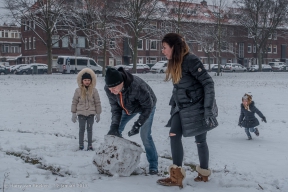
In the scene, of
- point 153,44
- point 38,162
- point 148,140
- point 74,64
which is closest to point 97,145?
point 38,162

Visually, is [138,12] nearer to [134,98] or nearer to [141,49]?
[141,49]

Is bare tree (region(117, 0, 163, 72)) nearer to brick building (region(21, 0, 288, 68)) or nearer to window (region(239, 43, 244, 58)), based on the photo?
brick building (region(21, 0, 288, 68))

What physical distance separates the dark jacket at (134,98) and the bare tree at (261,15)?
2061 inches

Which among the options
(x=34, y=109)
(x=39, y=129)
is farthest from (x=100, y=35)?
(x=39, y=129)

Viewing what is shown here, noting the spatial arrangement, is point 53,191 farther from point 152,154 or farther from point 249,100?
point 249,100

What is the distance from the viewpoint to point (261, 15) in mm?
58312

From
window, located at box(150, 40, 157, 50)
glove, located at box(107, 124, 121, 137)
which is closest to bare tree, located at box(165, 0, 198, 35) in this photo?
window, located at box(150, 40, 157, 50)

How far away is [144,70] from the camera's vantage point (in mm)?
55000

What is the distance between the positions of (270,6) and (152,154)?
55301 millimetres

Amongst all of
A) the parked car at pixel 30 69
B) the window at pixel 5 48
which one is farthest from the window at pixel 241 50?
the window at pixel 5 48

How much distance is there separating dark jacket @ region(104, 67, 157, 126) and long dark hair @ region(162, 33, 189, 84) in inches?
19.5

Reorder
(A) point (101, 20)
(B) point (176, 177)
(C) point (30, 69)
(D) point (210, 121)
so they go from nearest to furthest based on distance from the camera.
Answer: (D) point (210, 121), (B) point (176, 177), (A) point (101, 20), (C) point (30, 69)

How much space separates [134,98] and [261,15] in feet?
185

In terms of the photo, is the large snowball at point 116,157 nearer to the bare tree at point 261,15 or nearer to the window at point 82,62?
the window at point 82,62
